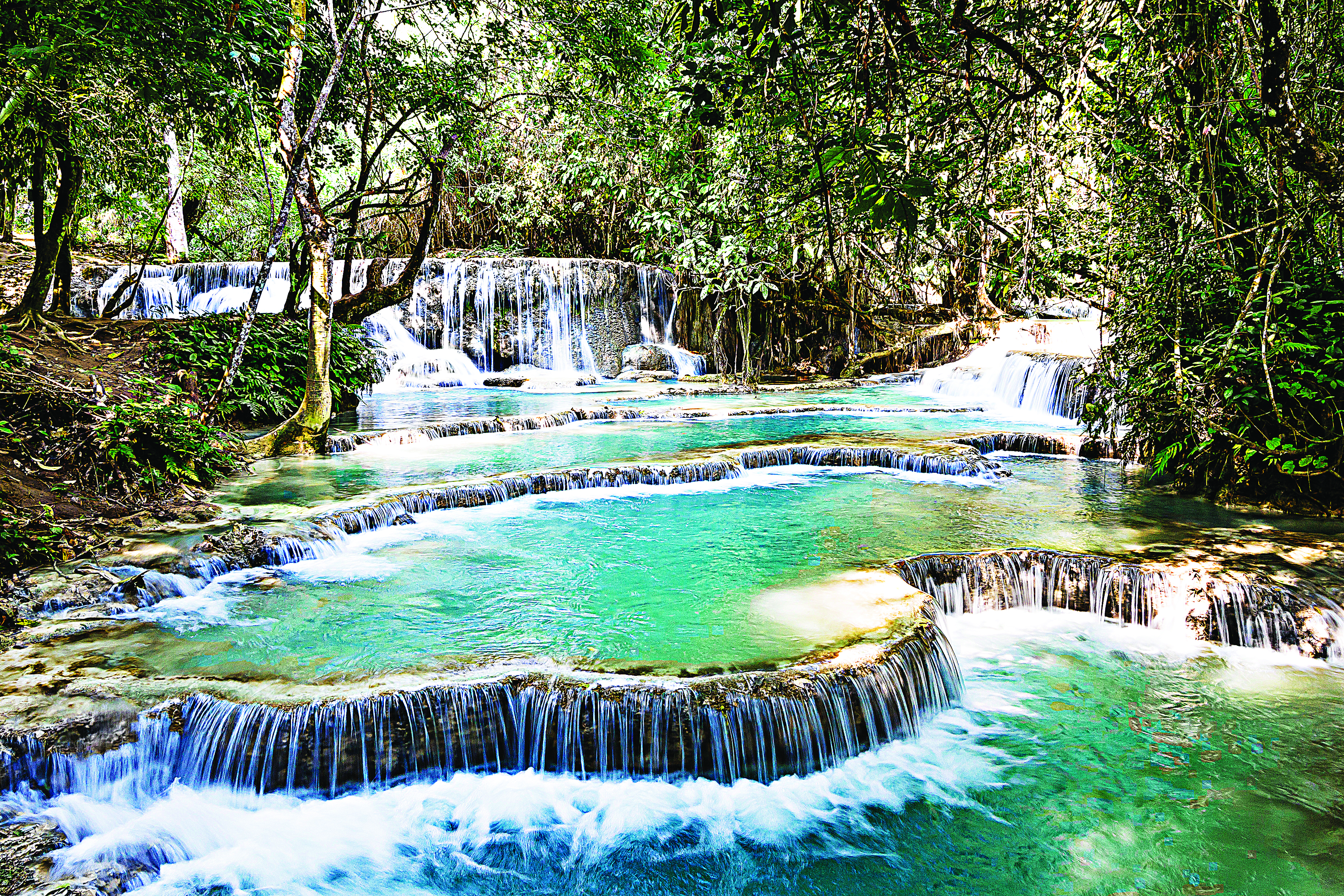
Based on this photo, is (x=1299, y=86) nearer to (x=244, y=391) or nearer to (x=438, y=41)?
(x=438, y=41)

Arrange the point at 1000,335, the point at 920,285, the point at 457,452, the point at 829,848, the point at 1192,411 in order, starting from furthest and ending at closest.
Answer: the point at 920,285 < the point at 1000,335 < the point at 457,452 < the point at 1192,411 < the point at 829,848

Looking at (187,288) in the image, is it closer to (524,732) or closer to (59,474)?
Result: (59,474)

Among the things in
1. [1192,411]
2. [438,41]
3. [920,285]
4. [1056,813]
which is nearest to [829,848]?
[1056,813]

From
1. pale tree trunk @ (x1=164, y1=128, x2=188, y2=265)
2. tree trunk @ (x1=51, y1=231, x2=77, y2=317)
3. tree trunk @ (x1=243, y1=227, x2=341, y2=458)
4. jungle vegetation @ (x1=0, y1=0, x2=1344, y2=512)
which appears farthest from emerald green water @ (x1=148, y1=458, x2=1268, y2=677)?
pale tree trunk @ (x1=164, y1=128, x2=188, y2=265)

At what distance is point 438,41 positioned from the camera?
10000mm

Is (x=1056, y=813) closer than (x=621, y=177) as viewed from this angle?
Yes

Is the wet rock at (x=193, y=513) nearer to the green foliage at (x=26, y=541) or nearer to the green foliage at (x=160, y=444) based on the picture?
the green foliage at (x=160, y=444)

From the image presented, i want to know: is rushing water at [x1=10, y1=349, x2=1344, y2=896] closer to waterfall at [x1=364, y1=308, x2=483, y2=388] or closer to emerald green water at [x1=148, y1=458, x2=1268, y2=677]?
emerald green water at [x1=148, y1=458, x2=1268, y2=677]

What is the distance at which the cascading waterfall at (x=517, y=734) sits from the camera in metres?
3.49

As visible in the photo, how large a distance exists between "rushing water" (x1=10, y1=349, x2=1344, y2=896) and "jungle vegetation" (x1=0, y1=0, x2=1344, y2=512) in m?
1.53

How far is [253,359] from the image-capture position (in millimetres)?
10734

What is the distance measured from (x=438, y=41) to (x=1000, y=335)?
14.8 metres

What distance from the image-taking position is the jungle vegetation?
114 inches

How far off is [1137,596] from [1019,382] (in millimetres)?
10055
